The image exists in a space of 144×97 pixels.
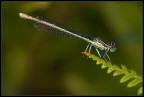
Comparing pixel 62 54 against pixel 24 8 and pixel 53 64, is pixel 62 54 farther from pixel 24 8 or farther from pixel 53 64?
pixel 24 8

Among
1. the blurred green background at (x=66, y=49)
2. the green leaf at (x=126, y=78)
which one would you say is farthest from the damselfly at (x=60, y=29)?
the blurred green background at (x=66, y=49)

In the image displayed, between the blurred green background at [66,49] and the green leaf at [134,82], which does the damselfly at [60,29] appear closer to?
the green leaf at [134,82]

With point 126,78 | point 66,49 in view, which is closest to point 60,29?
point 126,78

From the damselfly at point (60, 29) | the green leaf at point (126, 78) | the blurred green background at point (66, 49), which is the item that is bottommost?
the blurred green background at point (66, 49)

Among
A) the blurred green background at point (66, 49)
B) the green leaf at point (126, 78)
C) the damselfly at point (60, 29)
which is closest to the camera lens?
the green leaf at point (126, 78)

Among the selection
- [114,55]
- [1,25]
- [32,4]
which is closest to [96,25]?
[114,55]

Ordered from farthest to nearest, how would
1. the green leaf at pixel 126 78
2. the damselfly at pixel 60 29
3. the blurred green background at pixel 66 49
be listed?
the blurred green background at pixel 66 49, the damselfly at pixel 60 29, the green leaf at pixel 126 78

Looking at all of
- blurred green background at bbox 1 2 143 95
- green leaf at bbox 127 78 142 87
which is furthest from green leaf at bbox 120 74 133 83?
blurred green background at bbox 1 2 143 95

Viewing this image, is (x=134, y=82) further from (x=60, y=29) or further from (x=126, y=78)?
(x=60, y=29)

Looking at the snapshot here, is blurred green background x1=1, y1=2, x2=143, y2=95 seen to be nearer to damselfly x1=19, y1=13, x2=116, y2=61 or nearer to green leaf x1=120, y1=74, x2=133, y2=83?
damselfly x1=19, y1=13, x2=116, y2=61
